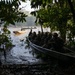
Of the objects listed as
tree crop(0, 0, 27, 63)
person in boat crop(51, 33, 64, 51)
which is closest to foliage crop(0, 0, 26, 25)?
tree crop(0, 0, 27, 63)

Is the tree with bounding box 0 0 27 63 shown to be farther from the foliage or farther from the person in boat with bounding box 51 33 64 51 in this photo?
the person in boat with bounding box 51 33 64 51

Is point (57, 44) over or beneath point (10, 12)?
beneath

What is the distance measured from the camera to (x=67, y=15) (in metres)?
6.76

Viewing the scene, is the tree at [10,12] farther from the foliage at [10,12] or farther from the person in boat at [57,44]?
the person in boat at [57,44]

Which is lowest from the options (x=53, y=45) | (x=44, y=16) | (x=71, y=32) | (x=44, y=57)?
(x=44, y=57)

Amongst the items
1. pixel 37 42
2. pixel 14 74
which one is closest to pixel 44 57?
pixel 37 42

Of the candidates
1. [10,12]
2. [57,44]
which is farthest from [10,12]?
[57,44]

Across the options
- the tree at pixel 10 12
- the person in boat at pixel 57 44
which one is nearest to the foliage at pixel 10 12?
the tree at pixel 10 12

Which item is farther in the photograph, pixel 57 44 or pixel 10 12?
pixel 57 44

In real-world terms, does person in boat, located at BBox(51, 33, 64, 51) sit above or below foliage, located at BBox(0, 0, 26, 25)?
below

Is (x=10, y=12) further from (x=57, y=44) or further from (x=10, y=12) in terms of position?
(x=57, y=44)

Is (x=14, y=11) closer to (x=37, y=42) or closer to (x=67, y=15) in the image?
(x=67, y=15)

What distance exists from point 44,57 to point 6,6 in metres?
9.40

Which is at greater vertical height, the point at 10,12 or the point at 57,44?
the point at 10,12
